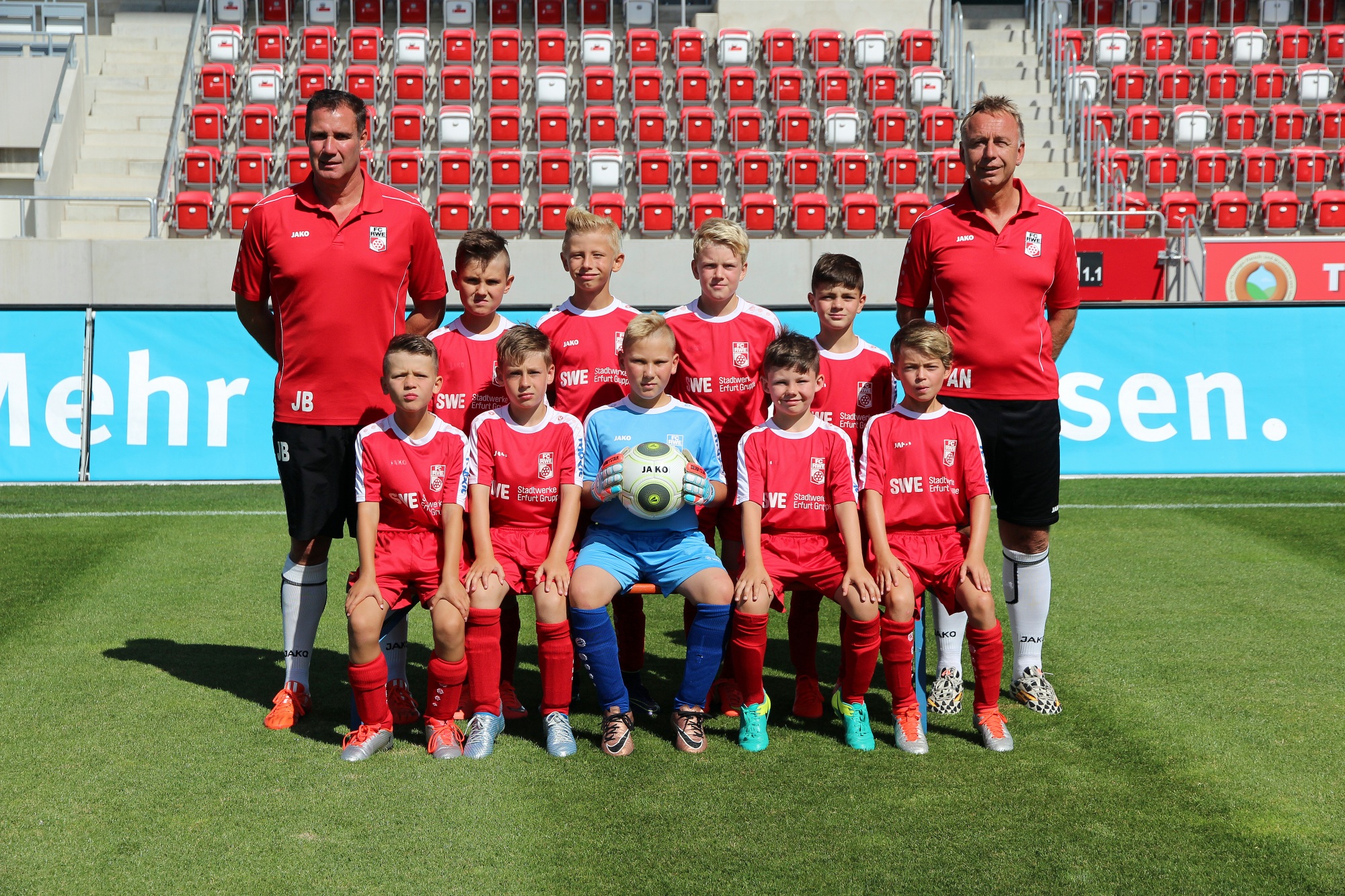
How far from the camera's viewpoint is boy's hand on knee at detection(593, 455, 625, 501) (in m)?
4.23

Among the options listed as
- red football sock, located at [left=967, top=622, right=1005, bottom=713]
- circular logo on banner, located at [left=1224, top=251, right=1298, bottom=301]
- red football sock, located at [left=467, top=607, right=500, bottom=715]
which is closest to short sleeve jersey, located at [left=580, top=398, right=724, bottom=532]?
red football sock, located at [left=467, top=607, right=500, bottom=715]

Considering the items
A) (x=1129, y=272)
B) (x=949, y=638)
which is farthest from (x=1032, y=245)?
(x=1129, y=272)

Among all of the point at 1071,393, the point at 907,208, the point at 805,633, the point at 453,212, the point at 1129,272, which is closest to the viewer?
the point at 805,633

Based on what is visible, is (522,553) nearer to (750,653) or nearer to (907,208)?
(750,653)

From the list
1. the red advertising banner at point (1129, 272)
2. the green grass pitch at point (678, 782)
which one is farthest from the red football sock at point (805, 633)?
the red advertising banner at point (1129, 272)

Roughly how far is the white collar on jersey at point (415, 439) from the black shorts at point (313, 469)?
17 cm

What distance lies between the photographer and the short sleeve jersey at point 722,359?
473 cm

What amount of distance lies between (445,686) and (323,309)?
1.43m

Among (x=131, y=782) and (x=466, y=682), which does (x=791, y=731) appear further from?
(x=131, y=782)

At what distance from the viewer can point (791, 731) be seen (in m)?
4.38

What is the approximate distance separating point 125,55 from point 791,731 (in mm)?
18763

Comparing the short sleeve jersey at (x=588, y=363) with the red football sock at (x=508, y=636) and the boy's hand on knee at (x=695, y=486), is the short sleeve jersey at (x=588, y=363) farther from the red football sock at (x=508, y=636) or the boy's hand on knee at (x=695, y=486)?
the red football sock at (x=508, y=636)

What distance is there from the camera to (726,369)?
474 centimetres

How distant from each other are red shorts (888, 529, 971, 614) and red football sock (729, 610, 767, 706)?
576 mm
